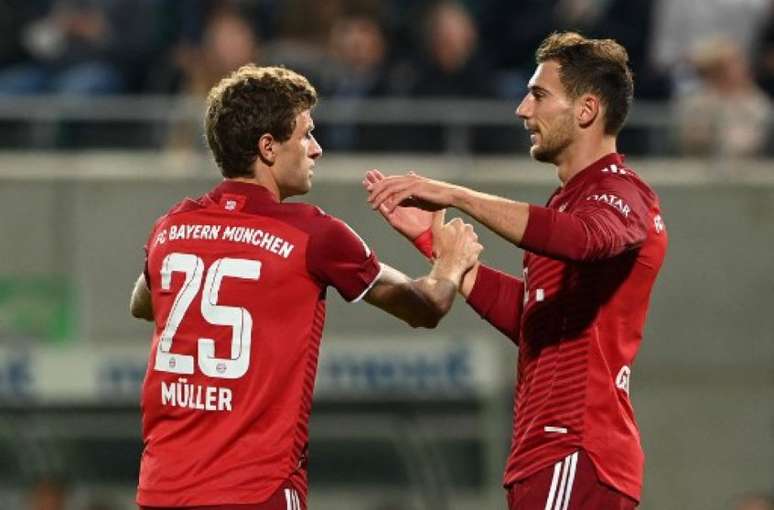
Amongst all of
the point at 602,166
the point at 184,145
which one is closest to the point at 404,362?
the point at 184,145

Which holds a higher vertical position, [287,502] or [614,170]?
[614,170]

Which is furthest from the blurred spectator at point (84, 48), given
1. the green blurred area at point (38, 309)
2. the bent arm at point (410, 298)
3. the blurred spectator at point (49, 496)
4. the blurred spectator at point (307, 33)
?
the bent arm at point (410, 298)

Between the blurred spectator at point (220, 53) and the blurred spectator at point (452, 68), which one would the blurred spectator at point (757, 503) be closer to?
the blurred spectator at point (452, 68)

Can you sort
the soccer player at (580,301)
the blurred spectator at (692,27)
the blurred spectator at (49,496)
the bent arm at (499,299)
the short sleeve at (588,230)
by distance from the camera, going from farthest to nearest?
the blurred spectator at (692,27)
the blurred spectator at (49,496)
the bent arm at (499,299)
the soccer player at (580,301)
the short sleeve at (588,230)

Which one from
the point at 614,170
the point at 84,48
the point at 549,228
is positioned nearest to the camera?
the point at 549,228

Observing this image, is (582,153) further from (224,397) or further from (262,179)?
(224,397)

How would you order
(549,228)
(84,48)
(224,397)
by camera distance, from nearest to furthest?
(549,228), (224,397), (84,48)

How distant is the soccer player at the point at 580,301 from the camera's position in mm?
5969

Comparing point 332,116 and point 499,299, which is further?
point 332,116

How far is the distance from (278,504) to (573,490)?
2.88 feet

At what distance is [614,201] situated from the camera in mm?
5883

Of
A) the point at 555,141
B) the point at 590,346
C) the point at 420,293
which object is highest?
the point at 555,141

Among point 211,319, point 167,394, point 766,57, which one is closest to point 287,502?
point 167,394

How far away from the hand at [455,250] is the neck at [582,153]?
1.23 ft
